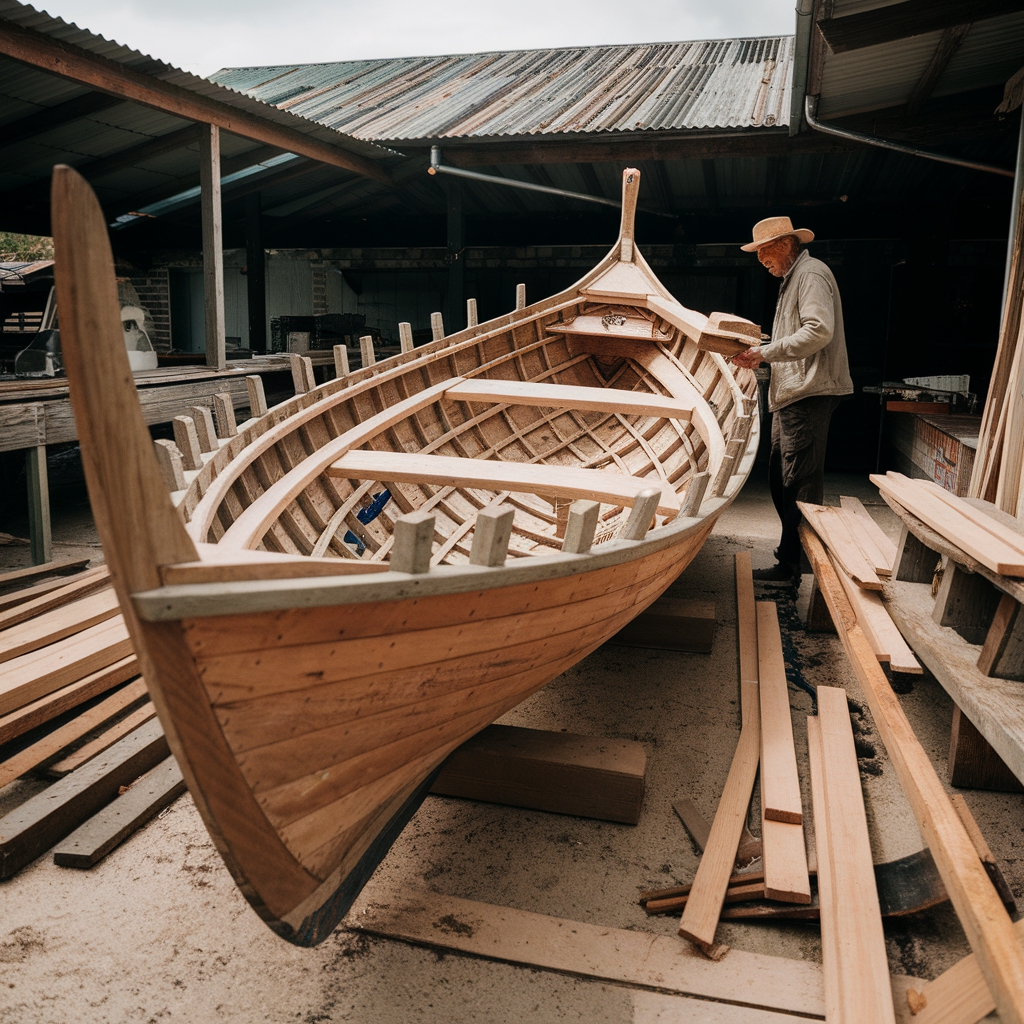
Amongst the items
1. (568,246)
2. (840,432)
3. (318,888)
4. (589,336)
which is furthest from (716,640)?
(568,246)

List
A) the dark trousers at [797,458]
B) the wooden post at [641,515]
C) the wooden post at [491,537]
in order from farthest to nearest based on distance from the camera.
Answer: the dark trousers at [797,458] < the wooden post at [641,515] < the wooden post at [491,537]

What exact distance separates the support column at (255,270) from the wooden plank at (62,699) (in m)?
7.26

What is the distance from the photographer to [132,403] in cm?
134

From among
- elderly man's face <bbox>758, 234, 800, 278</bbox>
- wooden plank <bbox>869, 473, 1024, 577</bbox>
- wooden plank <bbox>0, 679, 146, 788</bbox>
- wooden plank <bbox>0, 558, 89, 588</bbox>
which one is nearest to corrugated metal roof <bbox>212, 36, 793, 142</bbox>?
elderly man's face <bbox>758, 234, 800, 278</bbox>

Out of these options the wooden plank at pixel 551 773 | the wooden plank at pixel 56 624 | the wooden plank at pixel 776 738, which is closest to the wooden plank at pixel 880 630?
the wooden plank at pixel 776 738

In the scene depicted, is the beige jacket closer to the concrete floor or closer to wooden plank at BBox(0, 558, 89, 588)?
the concrete floor

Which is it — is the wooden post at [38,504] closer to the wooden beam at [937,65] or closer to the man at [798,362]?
the man at [798,362]

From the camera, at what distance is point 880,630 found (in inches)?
108

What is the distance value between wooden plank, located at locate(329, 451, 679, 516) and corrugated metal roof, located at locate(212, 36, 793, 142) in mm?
5103

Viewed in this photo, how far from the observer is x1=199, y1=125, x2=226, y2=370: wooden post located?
6129mm

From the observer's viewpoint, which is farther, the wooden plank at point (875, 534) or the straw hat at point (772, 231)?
the straw hat at point (772, 231)

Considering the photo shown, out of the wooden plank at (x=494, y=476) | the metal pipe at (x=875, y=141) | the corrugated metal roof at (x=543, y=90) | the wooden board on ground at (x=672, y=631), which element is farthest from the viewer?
the corrugated metal roof at (x=543, y=90)

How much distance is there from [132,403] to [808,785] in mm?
2514

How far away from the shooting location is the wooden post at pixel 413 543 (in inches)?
62.8
